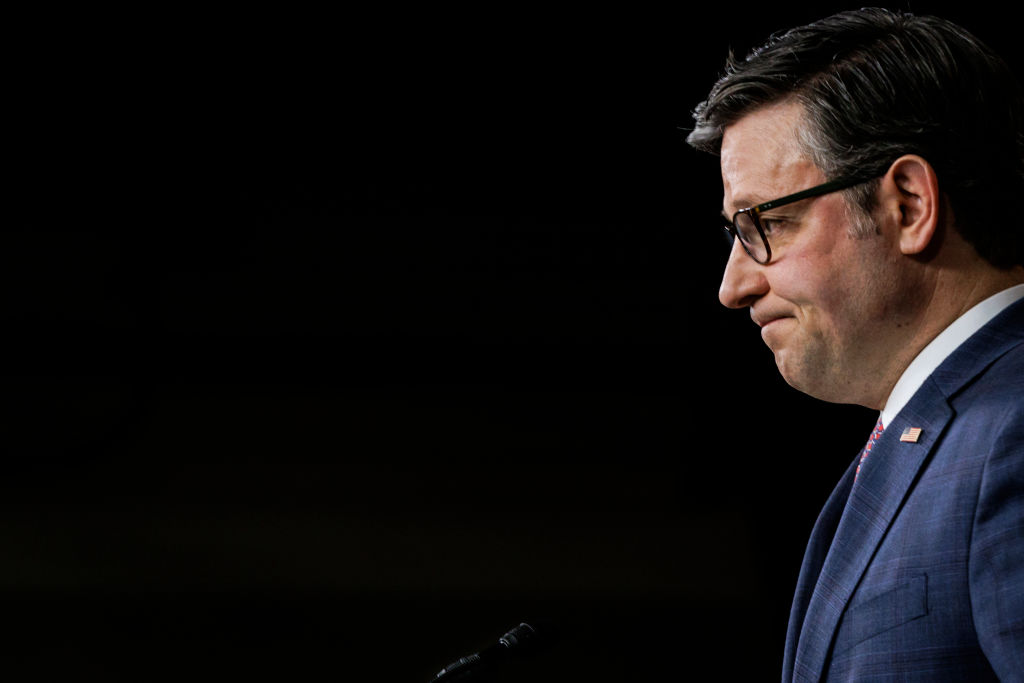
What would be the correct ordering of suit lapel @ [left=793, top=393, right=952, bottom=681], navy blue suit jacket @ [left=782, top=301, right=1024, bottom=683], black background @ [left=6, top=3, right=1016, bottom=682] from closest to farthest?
navy blue suit jacket @ [left=782, top=301, right=1024, bottom=683] → suit lapel @ [left=793, top=393, right=952, bottom=681] → black background @ [left=6, top=3, right=1016, bottom=682]

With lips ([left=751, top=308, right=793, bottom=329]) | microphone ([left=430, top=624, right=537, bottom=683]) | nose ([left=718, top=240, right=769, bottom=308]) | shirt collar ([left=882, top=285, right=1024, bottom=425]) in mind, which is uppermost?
nose ([left=718, top=240, right=769, bottom=308])

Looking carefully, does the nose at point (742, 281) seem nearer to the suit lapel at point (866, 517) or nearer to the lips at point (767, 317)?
the lips at point (767, 317)

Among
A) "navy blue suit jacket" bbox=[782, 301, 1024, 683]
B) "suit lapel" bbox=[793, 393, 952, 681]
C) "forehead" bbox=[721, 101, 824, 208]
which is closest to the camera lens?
"navy blue suit jacket" bbox=[782, 301, 1024, 683]

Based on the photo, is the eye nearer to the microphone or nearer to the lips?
the lips

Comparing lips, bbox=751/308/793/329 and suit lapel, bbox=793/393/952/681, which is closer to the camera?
suit lapel, bbox=793/393/952/681

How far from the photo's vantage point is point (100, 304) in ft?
10.1

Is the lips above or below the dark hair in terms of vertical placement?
below

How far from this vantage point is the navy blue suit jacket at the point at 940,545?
2.60ft

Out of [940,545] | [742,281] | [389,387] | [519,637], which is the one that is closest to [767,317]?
[742,281]

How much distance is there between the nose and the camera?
1056mm

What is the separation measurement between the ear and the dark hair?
0.01 metres

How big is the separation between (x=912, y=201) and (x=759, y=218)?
6.0 inches

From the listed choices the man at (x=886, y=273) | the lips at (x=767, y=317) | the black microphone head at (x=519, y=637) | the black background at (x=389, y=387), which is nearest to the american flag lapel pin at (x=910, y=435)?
the man at (x=886, y=273)

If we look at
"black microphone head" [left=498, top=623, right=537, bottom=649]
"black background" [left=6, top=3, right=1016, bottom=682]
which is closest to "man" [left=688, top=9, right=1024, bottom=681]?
"black microphone head" [left=498, top=623, right=537, bottom=649]
